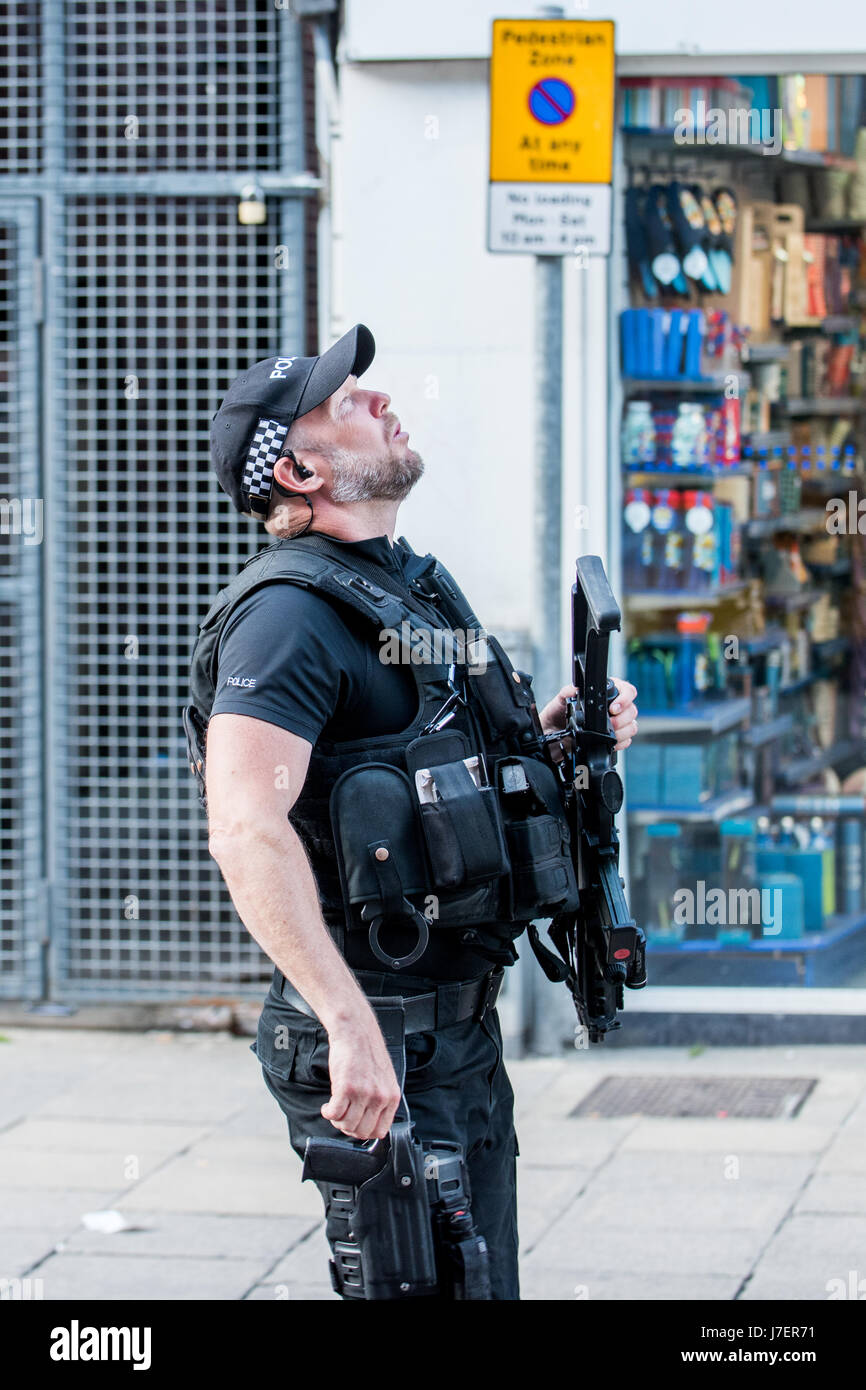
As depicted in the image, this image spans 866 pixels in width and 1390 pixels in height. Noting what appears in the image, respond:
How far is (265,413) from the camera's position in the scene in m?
3.16

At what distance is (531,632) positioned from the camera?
6070 millimetres

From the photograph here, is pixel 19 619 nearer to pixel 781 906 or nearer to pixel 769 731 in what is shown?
pixel 769 731

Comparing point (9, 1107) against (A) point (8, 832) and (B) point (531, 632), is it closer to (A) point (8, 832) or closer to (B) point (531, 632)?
(A) point (8, 832)

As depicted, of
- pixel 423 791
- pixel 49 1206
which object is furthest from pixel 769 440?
pixel 423 791

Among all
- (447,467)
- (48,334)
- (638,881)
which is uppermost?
(48,334)

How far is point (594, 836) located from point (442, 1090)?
0.55 metres

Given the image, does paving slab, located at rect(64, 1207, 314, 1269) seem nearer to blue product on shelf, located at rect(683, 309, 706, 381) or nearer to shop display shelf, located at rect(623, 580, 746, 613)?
shop display shelf, located at rect(623, 580, 746, 613)

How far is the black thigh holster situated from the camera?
9.41 feet

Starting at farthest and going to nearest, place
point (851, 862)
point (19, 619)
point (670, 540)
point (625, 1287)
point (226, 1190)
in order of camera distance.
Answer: point (19, 619)
point (851, 862)
point (670, 540)
point (226, 1190)
point (625, 1287)

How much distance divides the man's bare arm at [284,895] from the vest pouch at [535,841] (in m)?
0.41

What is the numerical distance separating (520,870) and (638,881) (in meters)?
3.49
